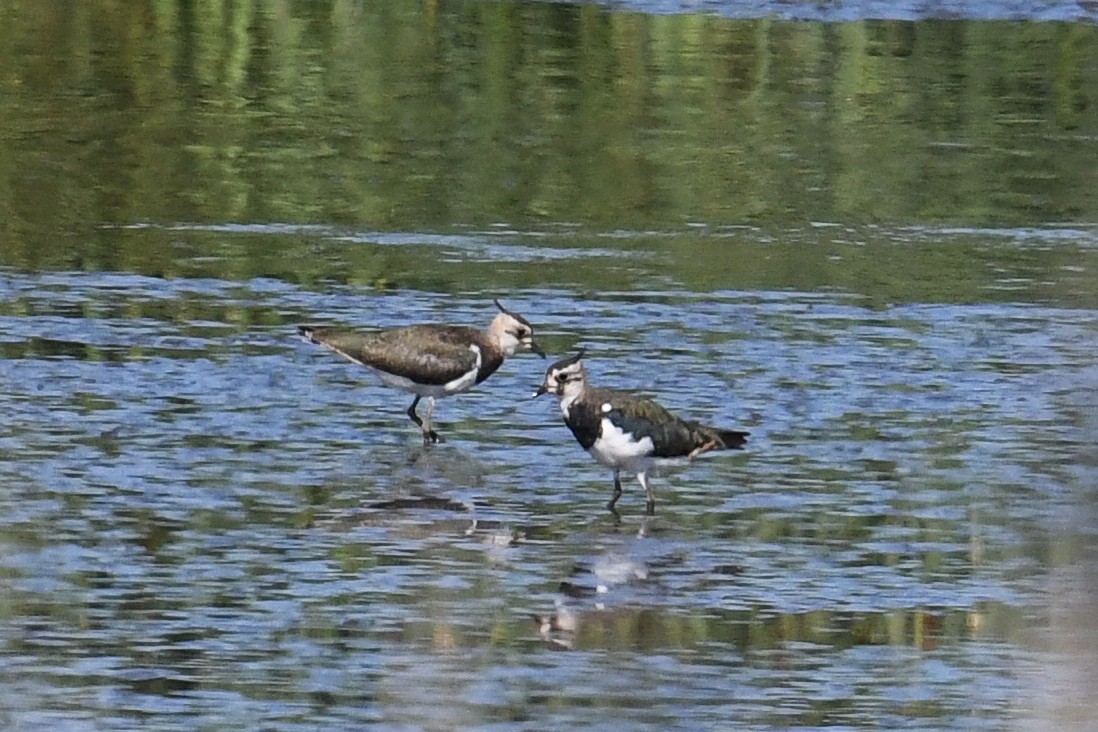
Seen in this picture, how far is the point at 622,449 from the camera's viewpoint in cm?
1011

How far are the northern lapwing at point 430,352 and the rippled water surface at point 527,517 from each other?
0.21 m

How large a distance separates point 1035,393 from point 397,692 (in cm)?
549

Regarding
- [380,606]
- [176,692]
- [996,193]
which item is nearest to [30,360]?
[380,606]

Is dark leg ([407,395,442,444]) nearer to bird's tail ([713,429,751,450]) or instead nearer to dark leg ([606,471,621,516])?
dark leg ([606,471,621,516])

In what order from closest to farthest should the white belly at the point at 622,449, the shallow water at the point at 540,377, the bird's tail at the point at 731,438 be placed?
the shallow water at the point at 540,377 < the white belly at the point at 622,449 < the bird's tail at the point at 731,438

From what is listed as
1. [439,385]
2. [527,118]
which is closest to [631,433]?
[439,385]

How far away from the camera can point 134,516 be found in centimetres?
970

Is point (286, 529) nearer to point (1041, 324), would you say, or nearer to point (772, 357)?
point (772, 357)

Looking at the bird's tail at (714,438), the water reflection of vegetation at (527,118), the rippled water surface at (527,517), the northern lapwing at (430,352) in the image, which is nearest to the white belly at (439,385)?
the northern lapwing at (430,352)

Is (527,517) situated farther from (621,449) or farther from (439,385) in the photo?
(439,385)

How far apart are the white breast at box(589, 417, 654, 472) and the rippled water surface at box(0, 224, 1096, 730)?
0.21 meters

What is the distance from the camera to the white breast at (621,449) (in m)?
10.1

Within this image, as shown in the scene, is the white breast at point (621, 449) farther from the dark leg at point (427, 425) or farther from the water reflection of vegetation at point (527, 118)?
the water reflection of vegetation at point (527, 118)

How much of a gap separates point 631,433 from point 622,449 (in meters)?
0.07
